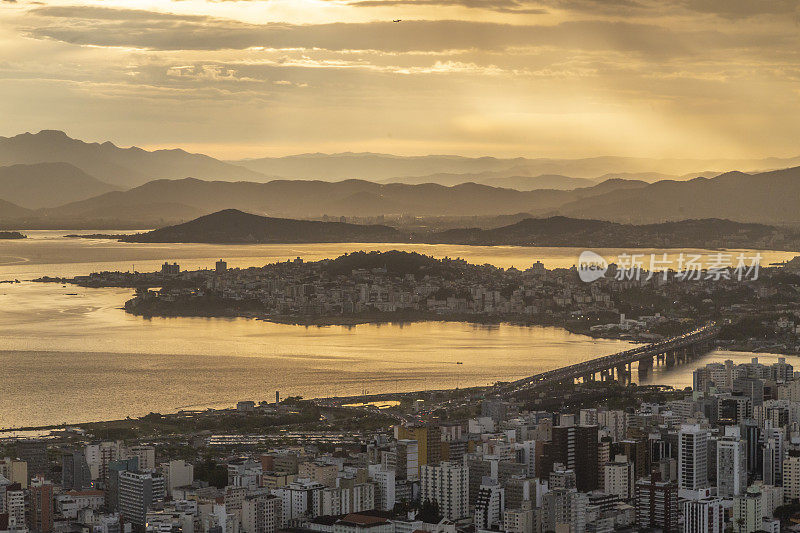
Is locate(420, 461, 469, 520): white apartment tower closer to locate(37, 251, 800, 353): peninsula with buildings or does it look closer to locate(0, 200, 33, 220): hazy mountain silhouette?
locate(37, 251, 800, 353): peninsula with buildings

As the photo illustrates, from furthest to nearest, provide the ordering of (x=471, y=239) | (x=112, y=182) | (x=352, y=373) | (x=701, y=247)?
(x=112, y=182) < (x=471, y=239) < (x=701, y=247) < (x=352, y=373)

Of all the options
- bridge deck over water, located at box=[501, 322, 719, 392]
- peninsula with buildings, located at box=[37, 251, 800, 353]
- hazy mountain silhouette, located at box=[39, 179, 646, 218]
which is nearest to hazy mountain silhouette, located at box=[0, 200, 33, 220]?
hazy mountain silhouette, located at box=[39, 179, 646, 218]

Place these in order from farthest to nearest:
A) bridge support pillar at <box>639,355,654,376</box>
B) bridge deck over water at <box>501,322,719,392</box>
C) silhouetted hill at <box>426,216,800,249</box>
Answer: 1. silhouetted hill at <box>426,216,800,249</box>
2. bridge support pillar at <box>639,355,654,376</box>
3. bridge deck over water at <box>501,322,719,392</box>

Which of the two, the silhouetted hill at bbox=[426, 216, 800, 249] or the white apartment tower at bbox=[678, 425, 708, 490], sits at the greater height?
the silhouetted hill at bbox=[426, 216, 800, 249]

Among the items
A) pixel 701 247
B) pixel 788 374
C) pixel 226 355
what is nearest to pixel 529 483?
pixel 788 374

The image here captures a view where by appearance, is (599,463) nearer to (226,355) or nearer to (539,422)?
(539,422)

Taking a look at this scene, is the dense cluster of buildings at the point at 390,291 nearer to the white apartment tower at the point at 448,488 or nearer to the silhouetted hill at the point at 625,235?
the silhouetted hill at the point at 625,235
